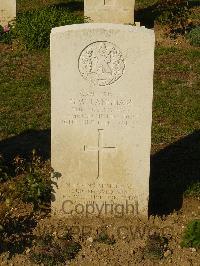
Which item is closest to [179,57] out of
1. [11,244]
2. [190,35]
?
[190,35]

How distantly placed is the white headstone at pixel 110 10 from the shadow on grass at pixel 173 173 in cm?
582

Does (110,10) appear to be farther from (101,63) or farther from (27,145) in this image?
(101,63)

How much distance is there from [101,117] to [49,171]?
5.58 feet

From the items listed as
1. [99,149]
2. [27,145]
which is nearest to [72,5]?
[27,145]

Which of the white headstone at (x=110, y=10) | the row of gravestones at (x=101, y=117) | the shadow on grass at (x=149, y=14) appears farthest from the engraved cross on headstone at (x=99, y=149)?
the shadow on grass at (x=149, y=14)

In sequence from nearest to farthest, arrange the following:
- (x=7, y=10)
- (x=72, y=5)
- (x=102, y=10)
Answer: (x=7, y=10) < (x=102, y=10) < (x=72, y=5)

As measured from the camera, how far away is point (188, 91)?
35.0 feet

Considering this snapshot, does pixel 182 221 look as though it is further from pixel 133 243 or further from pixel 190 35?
pixel 190 35

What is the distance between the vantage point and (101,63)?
6082 millimetres

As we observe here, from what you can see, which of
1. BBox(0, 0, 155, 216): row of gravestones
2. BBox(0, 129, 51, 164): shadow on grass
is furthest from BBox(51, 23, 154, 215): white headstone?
BBox(0, 129, 51, 164): shadow on grass

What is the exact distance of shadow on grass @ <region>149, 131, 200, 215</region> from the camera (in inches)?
282

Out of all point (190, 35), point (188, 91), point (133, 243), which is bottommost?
point (133, 243)

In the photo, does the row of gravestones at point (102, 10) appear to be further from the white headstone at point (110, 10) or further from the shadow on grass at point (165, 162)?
the shadow on grass at point (165, 162)

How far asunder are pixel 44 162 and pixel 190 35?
6.43 metres
